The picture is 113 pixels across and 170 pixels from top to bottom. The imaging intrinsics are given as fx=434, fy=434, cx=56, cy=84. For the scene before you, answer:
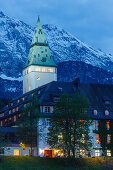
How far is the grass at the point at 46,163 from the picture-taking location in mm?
91019

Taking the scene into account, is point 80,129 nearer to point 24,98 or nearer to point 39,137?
point 39,137

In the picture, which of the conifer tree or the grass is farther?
the conifer tree

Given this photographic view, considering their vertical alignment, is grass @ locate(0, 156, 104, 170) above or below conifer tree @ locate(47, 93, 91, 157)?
below

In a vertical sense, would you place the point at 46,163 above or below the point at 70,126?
below

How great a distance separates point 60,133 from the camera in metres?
103

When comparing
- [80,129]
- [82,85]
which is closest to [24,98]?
[82,85]

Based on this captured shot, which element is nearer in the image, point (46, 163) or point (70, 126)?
point (46, 163)

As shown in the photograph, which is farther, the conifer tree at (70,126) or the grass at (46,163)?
the conifer tree at (70,126)

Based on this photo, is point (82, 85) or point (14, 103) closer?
point (82, 85)

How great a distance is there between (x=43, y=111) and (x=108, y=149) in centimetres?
2030

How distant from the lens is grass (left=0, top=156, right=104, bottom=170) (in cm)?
9102

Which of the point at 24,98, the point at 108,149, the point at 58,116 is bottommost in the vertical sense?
the point at 108,149

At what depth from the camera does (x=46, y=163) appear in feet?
318

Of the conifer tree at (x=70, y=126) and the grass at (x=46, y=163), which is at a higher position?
the conifer tree at (x=70, y=126)
